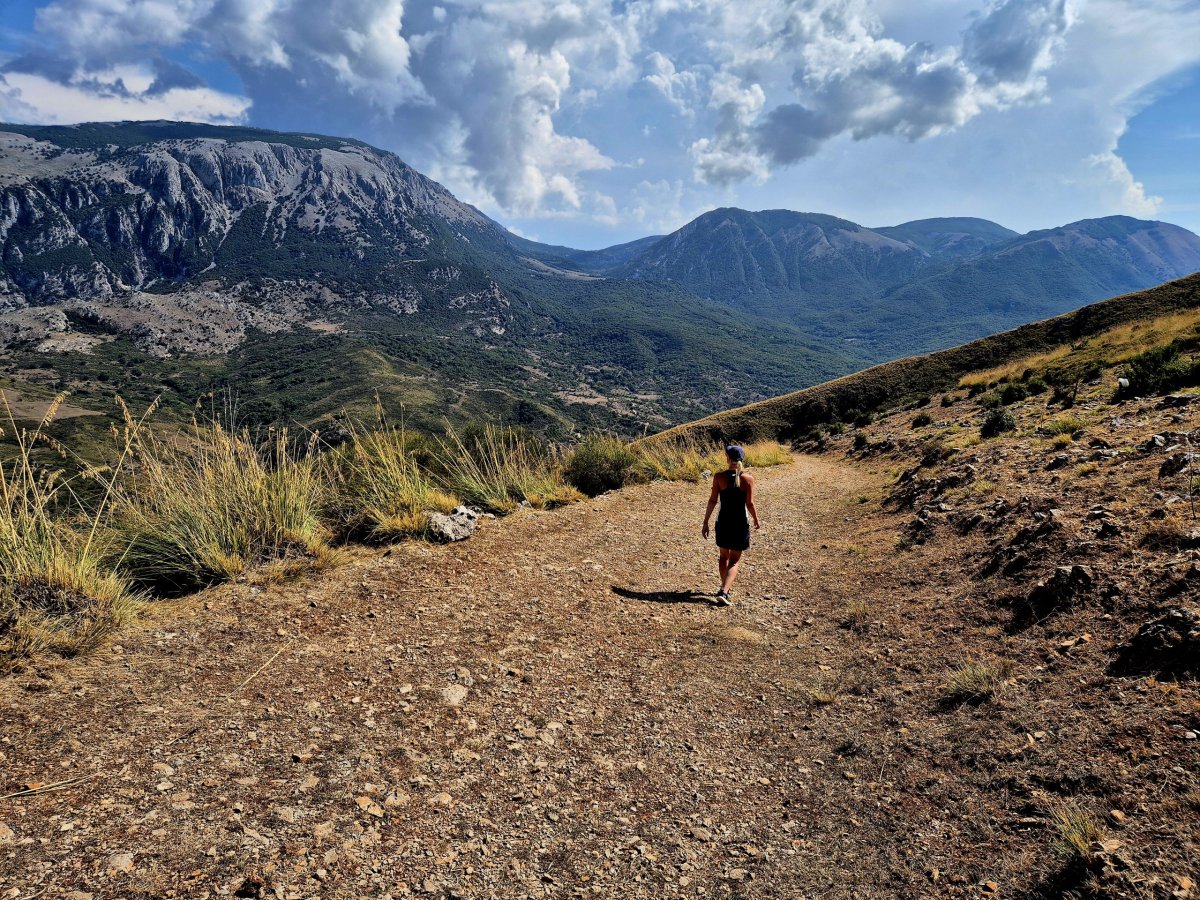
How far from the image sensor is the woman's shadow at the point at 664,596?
6.05 metres

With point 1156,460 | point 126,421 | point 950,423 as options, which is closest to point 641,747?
point 126,421

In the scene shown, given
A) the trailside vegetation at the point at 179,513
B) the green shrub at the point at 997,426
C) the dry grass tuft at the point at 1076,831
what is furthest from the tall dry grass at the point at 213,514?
the green shrub at the point at 997,426

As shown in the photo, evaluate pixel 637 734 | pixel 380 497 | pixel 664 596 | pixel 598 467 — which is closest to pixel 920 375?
pixel 598 467

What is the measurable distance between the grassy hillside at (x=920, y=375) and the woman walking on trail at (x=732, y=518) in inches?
832

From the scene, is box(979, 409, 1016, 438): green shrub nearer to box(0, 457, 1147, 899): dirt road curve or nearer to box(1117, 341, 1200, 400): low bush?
box(1117, 341, 1200, 400): low bush

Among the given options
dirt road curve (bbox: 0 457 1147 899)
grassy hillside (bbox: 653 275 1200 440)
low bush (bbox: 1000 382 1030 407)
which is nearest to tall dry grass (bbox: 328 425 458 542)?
dirt road curve (bbox: 0 457 1147 899)

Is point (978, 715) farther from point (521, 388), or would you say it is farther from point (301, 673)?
point (521, 388)

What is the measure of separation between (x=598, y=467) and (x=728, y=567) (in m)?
5.10

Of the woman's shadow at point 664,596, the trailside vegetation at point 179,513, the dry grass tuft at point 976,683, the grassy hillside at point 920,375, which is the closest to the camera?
the dry grass tuft at point 976,683

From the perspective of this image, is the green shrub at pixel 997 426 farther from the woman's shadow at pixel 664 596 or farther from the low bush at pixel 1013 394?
the woman's shadow at pixel 664 596

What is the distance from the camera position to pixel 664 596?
619cm

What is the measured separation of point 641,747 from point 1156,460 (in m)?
6.96

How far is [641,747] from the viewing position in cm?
354

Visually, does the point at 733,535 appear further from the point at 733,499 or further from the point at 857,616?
the point at 857,616
